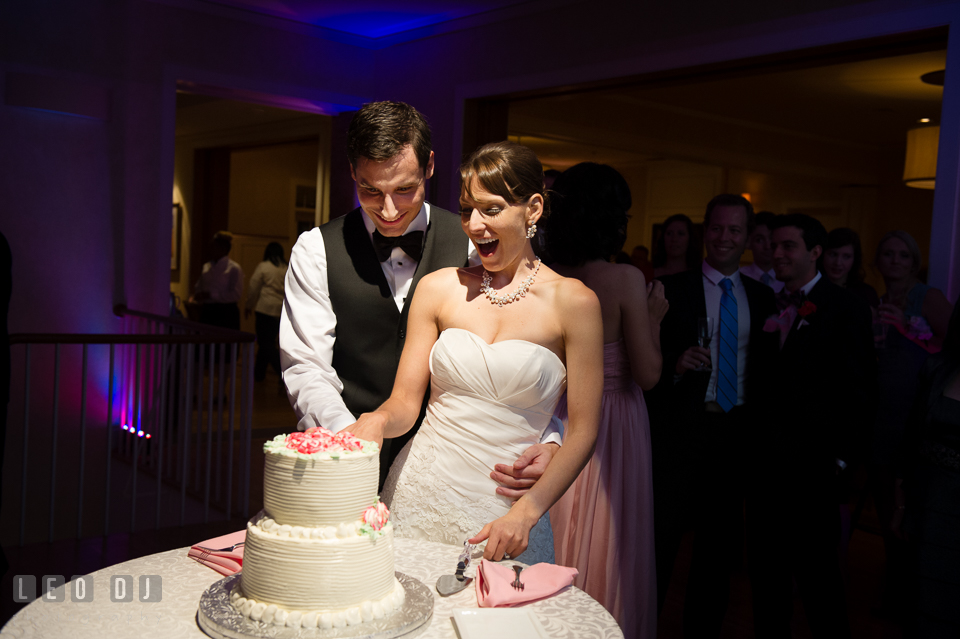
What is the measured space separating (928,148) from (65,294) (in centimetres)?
662

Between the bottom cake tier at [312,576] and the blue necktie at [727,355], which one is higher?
the blue necktie at [727,355]

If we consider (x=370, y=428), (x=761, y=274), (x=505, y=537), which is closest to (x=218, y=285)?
(x=761, y=274)

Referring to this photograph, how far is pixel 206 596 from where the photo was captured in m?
1.37

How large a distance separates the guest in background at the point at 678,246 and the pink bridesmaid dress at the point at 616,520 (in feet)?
7.28

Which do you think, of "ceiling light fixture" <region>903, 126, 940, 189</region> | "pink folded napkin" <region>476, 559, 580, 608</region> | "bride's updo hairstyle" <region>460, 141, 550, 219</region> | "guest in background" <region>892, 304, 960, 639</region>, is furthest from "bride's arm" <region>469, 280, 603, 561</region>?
"ceiling light fixture" <region>903, 126, 940, 189</region>

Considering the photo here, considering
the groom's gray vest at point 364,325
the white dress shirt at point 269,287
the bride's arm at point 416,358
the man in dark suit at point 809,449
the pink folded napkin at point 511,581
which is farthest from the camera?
the white dress shirt at point 269,287

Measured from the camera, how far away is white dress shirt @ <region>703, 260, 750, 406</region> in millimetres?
3096

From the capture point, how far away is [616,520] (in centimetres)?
273

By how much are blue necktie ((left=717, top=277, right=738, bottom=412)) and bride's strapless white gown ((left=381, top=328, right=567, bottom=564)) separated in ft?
4.24

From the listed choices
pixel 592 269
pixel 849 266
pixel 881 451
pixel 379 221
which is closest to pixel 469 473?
pixel 379 221

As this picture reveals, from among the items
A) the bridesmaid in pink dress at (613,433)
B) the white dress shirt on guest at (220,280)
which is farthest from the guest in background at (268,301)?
the bridesmaid in pink dress at (613,433)

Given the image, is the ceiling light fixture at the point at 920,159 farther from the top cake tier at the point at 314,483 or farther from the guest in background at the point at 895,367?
the top cake tier at the point at 314,483

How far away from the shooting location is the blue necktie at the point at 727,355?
10.1ft

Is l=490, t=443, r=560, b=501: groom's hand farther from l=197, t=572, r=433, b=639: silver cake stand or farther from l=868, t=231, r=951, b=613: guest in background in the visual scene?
l=868, t=231, r=951, b=613: guest in background
